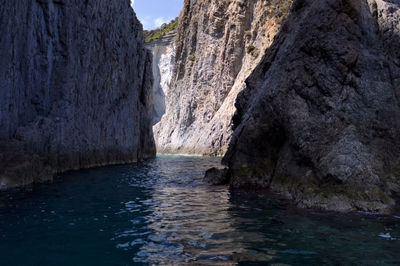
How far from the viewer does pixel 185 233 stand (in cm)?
817

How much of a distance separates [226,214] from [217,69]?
53088 mm

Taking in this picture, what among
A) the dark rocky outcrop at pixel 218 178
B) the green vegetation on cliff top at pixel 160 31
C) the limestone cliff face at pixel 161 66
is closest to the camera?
the dark rocky outcrop at pixel 218 178

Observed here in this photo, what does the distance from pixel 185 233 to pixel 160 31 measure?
103494mm

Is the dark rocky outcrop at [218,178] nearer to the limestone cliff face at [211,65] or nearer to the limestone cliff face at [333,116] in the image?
the limestone cliff face at [333,116]

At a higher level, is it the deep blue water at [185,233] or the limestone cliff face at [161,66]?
the limestone cliff face at [161,66]

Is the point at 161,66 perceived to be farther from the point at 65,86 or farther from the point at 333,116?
the point at 333,116

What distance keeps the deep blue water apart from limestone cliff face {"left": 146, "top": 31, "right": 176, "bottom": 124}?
88.9 meters

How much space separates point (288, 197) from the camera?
40.8ft

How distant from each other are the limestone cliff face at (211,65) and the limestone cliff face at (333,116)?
33.8m

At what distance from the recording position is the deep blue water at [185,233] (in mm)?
6453

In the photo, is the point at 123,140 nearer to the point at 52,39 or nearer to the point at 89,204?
the point at 52,39

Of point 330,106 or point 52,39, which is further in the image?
point 52,39

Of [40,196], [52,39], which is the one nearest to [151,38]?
[52,39]

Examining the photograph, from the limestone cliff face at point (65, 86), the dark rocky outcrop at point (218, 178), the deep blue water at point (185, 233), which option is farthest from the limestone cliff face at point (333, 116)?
the limestone cliff face at point (65, 86)
